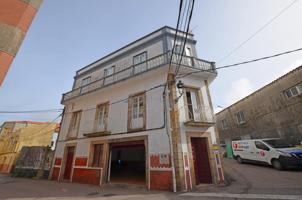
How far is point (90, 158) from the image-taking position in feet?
33.0

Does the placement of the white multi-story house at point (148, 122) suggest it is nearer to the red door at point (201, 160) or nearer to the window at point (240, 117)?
the red door at point (201, 160)

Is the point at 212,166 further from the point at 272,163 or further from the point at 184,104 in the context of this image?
the point at 272,163

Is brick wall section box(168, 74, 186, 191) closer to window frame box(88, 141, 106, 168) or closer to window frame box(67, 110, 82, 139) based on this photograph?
window frame box(88, 141, 106, 168)

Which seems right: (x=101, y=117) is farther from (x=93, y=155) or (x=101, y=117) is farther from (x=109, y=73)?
(x=109, y=73)

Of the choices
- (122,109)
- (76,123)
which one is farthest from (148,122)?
(76,123)

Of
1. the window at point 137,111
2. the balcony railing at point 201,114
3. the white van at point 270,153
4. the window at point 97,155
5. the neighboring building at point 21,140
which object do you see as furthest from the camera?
the neighboring building at point 21,140

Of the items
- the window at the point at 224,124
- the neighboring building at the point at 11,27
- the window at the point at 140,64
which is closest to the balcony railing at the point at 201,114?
the window at the point at 140,64

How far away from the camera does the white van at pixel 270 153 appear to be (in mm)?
8727

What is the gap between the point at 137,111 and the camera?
30.9 ft

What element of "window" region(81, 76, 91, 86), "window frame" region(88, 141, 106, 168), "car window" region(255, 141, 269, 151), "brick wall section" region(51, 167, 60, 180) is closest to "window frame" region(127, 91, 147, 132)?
"window frame" region(88, 141, 106, 168)

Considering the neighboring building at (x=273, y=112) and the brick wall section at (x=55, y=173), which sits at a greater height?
the neighboring building at (x=273, y=112)

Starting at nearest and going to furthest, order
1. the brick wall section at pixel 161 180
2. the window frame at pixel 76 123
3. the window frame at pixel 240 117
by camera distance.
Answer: the brick wall section at pixel 161 180 < the window frame at pixel 76 123 < the window frame at pixel 240 117

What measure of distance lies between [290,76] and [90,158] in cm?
1669

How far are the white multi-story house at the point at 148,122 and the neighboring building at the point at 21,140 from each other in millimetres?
10395
